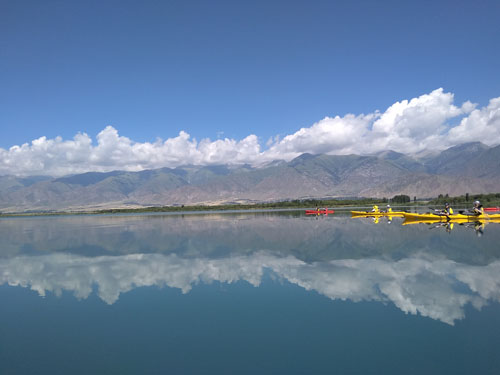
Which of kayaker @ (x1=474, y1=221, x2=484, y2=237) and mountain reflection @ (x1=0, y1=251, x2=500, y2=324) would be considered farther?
kayaker @ (x1=474, y1=221, x2=484, y2=237)

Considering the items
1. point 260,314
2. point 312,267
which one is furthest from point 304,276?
point 260,314

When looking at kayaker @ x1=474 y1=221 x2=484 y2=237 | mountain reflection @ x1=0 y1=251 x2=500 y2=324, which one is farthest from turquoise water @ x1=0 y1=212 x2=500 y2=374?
kayaker @ x1=474 y1=221 x2=484 y2=237

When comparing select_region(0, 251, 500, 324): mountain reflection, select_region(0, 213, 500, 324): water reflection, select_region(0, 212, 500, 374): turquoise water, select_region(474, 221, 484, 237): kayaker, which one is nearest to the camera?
select_region(0, 212, 500, 374): turquoise water

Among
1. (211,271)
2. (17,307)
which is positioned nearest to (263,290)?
(211,271)

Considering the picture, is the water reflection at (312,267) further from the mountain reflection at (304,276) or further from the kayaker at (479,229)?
the kayaker at (479,229)

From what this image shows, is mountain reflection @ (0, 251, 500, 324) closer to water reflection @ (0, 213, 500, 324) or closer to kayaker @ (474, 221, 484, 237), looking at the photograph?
water reflection @ (0, 213, 500, 324)

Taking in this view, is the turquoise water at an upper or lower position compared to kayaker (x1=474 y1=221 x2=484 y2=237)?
lower

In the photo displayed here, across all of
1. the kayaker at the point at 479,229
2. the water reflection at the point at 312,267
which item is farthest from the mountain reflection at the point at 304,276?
the kayaker at the point at 479,229

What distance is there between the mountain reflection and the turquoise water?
0.07 meters

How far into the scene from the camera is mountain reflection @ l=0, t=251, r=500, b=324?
44.2 ft

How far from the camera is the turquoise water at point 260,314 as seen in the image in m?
8.98

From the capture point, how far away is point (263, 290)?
15367 millimetres

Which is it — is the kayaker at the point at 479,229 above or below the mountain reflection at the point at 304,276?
above

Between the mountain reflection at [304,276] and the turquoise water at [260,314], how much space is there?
7cm
